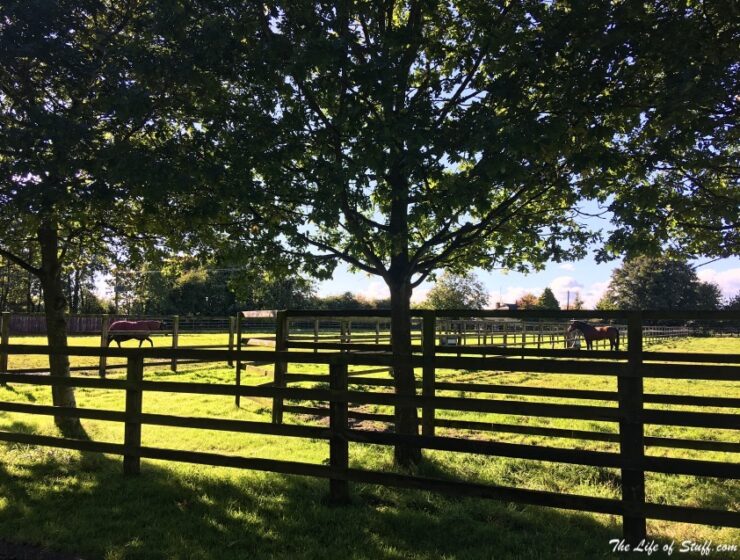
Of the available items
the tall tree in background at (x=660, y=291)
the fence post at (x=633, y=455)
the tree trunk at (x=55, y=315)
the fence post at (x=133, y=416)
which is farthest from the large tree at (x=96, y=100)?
the tall tree in background at (x=660, y=291)

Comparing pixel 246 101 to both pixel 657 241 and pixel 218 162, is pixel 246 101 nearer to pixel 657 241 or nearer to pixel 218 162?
pixel 218 162

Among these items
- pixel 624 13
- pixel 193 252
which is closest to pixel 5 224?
pixel 193 252

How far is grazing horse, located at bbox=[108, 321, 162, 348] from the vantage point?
17.5 m

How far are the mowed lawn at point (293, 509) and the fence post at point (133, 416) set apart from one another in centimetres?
21

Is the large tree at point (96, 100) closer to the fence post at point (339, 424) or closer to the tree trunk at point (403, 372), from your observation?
the fence post at point (339, 424)

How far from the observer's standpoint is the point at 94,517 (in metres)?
4.57

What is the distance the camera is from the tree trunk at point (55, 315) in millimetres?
7816

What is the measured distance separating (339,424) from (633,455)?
244 cm

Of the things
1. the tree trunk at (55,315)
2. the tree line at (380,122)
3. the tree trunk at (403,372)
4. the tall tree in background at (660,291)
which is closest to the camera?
the tree line at (380,122)

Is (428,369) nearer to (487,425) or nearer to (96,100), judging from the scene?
(487,425)

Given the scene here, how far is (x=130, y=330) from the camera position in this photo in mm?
17719

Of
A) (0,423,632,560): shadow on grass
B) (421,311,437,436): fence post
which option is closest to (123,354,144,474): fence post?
(0,423,632,560): shadow on grass

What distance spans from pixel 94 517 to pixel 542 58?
578 centimetres

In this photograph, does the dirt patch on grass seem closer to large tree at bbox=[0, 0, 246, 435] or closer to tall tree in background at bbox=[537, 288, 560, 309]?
large tree at bbox=[0, 0, 246, 435]
